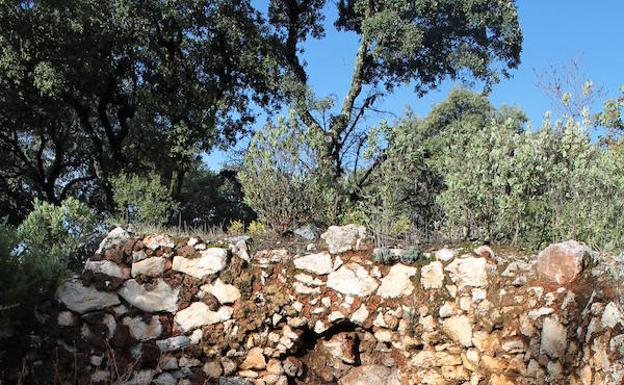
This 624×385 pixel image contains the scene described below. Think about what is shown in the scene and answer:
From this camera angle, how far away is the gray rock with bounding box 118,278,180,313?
5.07 m

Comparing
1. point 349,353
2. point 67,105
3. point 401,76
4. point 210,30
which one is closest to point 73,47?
point 67,105

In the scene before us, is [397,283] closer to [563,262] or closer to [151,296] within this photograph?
[563,262]

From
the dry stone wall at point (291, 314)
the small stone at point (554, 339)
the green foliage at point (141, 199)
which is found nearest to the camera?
the small stone at point (554, 339)

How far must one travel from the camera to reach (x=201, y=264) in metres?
5.24

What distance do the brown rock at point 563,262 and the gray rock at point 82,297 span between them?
3494mm

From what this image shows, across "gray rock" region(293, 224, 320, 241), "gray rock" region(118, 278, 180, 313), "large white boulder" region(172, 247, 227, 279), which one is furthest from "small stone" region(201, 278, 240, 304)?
"gray rock" region(293, 224, 320, 241)

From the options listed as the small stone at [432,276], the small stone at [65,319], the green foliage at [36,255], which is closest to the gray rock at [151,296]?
the small stone at [65,319]

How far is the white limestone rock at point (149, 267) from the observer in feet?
17.0

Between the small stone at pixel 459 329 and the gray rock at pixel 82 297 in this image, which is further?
the gray rock at pixel 82 297

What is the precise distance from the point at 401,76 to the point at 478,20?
2317 millimetres

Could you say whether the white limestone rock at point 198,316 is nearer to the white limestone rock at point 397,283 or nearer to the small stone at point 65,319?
the small stone at point 65,319

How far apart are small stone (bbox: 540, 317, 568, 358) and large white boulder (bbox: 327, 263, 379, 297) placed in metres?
1.41

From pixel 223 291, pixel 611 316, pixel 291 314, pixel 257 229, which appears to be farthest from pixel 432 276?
pixel 257 229

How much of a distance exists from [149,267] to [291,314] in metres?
1.30
